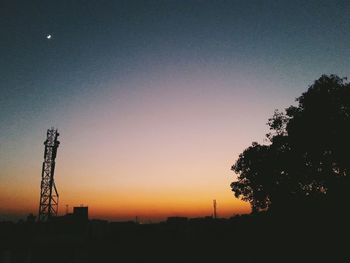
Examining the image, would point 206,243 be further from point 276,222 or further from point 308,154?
point 308,154

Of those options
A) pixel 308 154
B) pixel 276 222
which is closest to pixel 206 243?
pixel 276 222

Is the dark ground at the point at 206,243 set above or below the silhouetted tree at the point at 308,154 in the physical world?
below

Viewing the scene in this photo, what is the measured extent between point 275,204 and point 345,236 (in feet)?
24.5

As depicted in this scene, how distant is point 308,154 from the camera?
2975 cm

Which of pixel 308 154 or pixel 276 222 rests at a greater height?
pixel 308 154

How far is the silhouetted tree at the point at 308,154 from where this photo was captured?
93.1 ft

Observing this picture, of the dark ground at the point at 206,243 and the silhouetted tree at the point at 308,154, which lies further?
the silhouetted tree at the point at 308,154

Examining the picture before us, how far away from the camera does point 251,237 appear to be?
26969 mm

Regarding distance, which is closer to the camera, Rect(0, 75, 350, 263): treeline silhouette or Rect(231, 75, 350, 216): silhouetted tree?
Rect(0, 75, 350, 263): treeline silhouette

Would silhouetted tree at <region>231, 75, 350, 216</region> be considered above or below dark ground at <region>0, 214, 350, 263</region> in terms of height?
above

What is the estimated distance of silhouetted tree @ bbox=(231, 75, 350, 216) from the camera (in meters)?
28.4

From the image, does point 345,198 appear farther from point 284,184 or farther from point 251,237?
point 251,237

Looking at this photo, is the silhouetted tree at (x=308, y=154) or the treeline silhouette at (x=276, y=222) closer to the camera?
the treeline silhouette at (x=276, y=222)

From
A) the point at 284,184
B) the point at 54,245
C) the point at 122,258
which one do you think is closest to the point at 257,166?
the point at 284,184
